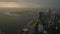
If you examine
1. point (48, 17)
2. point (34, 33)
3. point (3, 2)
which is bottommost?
point (34, 33)

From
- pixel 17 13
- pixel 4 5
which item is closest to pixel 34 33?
pixel 17 13

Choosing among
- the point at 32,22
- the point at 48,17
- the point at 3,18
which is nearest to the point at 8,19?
the point at 3,18

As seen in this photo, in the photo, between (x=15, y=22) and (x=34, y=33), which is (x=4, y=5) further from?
(x=34, y=33)

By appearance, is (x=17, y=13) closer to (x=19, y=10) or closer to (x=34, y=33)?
(x=19, y=10)

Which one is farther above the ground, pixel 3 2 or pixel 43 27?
pixel 3 2

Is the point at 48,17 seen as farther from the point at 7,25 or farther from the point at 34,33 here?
the point at 7,25

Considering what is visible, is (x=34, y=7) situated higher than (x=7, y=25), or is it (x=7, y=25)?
(x=34, y=7)
